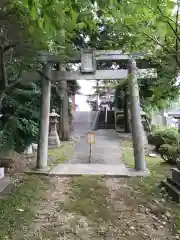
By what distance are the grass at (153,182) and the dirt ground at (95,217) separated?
0.58 ft

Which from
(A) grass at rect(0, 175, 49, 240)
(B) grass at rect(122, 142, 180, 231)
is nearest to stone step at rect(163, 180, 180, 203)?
(B) grass at rect(122, 142, 180, 231)

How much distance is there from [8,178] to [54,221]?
2.68 meters

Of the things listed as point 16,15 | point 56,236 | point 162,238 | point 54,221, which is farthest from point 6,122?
point 162,238

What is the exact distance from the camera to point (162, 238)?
3354 mm

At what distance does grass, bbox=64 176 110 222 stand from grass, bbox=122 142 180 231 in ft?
2.42

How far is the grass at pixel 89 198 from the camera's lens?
4.18m

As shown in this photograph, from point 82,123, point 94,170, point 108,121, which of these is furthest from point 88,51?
point 108,121

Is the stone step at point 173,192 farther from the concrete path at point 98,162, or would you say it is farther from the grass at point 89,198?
the concrete path at point 98,162

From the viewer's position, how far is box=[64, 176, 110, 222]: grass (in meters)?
4.18

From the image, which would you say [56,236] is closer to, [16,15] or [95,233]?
[95,233]

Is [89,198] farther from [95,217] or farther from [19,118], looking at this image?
[19,118]

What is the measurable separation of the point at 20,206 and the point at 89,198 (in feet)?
4.22

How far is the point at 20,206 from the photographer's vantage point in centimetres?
443

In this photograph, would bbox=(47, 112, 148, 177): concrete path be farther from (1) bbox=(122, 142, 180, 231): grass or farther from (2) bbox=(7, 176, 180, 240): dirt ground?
(2) bbox=(7, 176, 180, 240): dirt ground
